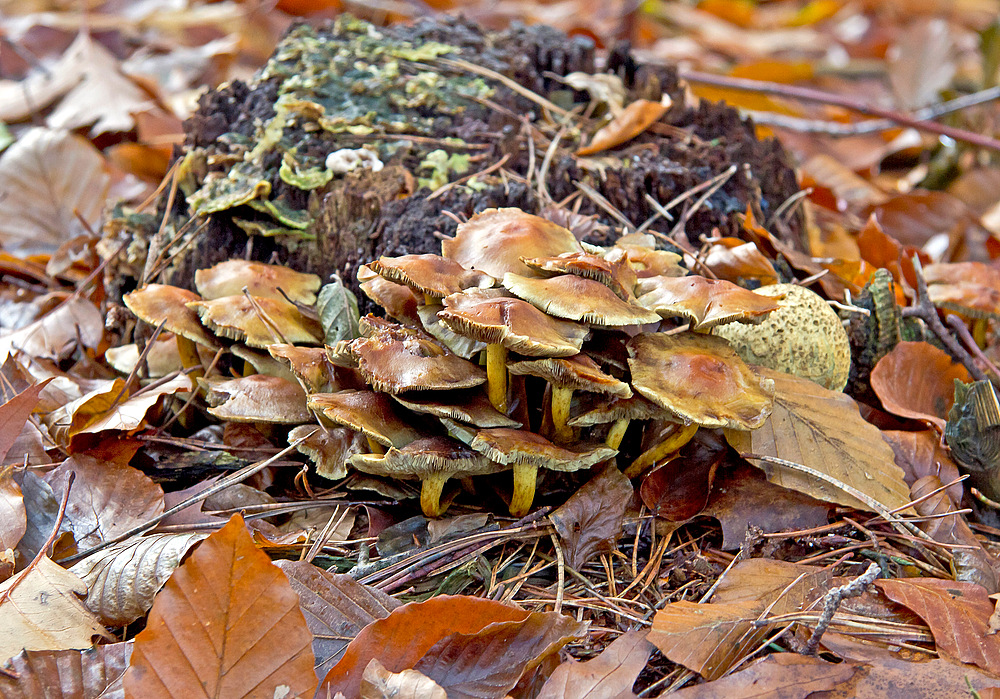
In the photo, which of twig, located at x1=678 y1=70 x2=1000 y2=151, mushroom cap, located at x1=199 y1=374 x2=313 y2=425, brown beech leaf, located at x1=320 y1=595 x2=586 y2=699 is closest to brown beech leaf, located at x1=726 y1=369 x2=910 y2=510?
brown beech leaf, located at x1=320 y1=595 x2=586 y2=699

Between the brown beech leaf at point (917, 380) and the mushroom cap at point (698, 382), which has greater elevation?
the mushroom cap at point (698, 382)

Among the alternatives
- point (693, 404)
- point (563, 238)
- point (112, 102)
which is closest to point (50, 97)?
point (112, 102)

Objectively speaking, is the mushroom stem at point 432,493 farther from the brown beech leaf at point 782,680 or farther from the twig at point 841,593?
the twig at point 841,593

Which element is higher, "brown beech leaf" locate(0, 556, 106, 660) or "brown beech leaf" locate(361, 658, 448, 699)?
"brown beech leaf" locate(0, 556, 106, 660)

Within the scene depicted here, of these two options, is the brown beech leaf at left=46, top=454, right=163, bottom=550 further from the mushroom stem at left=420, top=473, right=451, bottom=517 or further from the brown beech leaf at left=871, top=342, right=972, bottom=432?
the brown beech leaf at left=871, top=342, right=972, bottom=432

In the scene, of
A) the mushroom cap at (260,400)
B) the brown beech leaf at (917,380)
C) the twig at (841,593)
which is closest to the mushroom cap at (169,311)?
the mushroom cap at (260,400)

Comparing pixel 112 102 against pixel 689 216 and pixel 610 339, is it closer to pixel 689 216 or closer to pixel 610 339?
pixel 689 216

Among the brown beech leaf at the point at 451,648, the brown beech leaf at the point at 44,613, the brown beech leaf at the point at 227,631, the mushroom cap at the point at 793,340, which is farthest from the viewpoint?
the mushroom cap at the point at 793,340
